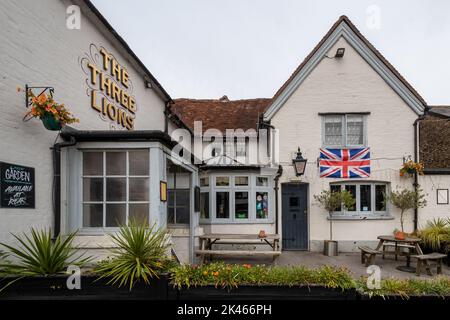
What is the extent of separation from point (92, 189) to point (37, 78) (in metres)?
2.25

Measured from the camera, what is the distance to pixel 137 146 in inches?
225

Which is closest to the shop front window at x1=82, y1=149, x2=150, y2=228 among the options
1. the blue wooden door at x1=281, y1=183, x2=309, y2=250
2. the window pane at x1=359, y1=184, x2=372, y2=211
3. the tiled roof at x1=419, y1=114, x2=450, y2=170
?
the blue wooden door at x1=281, y1=183, x2=309, y2=250

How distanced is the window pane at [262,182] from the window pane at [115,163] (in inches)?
228

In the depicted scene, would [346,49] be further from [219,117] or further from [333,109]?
[219,117]

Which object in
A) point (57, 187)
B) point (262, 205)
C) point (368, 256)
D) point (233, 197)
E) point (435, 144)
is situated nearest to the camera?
point (57, 187)

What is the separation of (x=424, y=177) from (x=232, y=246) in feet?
24.3

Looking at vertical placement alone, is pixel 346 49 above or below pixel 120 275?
above

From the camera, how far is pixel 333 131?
11055 mm

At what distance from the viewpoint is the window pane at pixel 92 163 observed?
19.2ft

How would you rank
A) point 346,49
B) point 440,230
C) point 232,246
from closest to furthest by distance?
1. point 440,230
2. point 232,246
3. point 346,49

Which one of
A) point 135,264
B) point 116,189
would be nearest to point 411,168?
point 116,189

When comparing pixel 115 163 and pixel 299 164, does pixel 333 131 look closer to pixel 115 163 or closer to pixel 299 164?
pixel 299 164

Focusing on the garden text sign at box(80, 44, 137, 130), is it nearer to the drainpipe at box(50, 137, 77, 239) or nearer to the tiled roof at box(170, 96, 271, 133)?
the drainpipe at box(50, 137, 77, 239)
